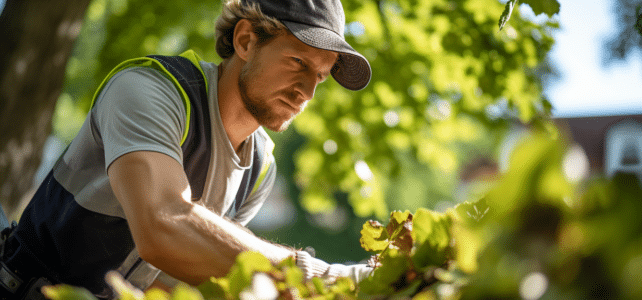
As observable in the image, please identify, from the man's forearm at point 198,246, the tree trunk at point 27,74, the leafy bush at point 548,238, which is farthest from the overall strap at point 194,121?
the tree trunk at point 27,74

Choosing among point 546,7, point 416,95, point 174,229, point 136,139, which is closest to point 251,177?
point 136,139

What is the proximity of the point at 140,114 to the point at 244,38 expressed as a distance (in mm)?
759

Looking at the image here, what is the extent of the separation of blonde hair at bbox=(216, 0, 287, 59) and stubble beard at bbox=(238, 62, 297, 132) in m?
0.14

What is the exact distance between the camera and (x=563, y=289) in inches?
14.0

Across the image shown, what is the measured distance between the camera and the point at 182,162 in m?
1.38

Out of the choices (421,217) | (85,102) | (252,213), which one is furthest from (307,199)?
(421,217)

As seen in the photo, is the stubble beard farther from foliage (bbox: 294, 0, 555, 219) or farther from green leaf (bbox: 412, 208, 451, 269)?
foliage (bbox: 294, 0, 555, 219)

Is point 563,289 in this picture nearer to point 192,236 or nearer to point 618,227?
point 618,227

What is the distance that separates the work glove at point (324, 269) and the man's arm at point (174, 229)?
0.18 ft

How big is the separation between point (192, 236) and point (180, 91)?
0.58 meters

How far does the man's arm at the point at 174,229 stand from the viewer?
3.50 ft

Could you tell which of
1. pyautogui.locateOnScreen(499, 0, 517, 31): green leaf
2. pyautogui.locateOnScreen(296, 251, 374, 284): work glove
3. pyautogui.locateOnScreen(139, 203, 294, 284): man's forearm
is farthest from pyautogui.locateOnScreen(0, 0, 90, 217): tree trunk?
pyautogui.locateOnScreen(499, 0, 517, 31): green leaf

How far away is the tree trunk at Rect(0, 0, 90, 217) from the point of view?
3.53 meters

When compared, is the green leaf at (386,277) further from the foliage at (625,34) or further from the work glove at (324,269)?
the foliage at (625,34)
